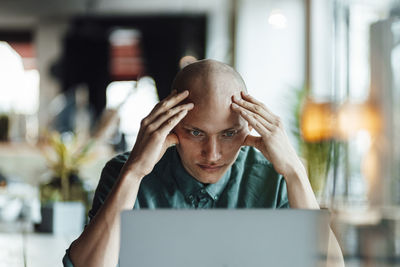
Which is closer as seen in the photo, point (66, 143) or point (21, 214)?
point (66, 143)

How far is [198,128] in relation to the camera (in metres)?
1.45

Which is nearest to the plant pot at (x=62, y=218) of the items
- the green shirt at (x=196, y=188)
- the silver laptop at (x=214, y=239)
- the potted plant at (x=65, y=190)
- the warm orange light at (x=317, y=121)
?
the potted plant at (x=65, y=190)

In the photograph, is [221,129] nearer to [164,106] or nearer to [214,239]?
[164,106]

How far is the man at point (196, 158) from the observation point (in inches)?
54.1

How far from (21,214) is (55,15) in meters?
6.78

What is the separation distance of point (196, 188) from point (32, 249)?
2.10ft

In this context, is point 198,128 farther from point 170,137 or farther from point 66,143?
point 66,143

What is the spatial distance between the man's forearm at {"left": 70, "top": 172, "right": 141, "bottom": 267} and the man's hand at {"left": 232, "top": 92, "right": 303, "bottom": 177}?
0.37 meters

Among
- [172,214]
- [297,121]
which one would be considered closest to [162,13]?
[297,121]

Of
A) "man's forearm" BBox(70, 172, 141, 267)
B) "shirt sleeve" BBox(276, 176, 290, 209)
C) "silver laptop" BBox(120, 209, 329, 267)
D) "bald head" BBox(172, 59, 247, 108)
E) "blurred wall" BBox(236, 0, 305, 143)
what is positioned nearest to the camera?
"silver laptop" BBox(120, 209, 329, 267)

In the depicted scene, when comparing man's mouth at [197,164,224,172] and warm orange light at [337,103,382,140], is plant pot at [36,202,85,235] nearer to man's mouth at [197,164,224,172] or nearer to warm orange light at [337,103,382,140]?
man's mouth at [197,164,224,172]

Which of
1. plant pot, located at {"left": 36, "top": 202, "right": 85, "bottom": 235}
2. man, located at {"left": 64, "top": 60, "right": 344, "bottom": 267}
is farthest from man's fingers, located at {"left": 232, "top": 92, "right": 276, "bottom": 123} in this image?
plant pot, located at {"left": 36, "top": 202, "right": 85, "bottom": 235}

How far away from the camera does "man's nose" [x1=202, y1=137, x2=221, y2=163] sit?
1438 mm

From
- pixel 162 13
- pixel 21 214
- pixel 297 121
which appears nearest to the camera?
pixel 21 214
